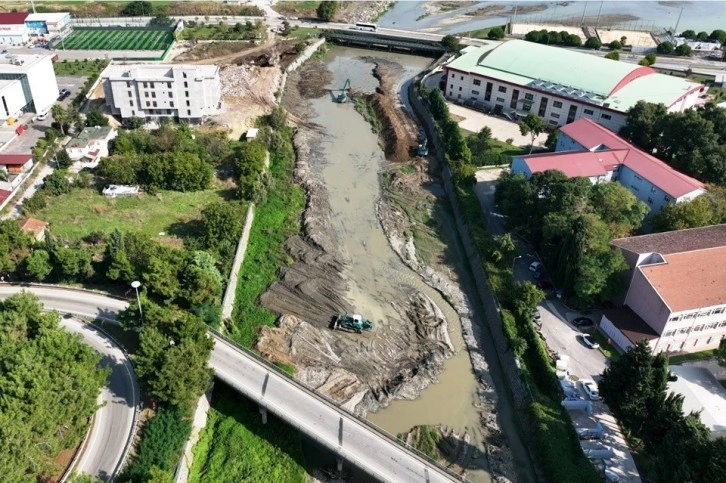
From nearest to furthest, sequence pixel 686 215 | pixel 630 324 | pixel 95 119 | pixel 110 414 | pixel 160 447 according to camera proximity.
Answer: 1. pixel 160 447
2. pixel 110 414
3. pixel 630 324
4. pixel 686 215
5. pixel 95 119

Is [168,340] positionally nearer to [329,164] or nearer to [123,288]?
[123,288]

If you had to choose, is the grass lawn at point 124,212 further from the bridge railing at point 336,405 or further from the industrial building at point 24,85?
the industrial building at point 24,85

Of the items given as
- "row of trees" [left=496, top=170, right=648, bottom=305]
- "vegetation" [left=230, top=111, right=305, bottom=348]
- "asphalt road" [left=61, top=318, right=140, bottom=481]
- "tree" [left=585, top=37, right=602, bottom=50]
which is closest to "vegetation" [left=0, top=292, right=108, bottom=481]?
"asphalt road" [left=61, top=318, right=140, bottom=481]

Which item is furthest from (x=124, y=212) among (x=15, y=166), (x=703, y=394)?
(x=703, y=394)

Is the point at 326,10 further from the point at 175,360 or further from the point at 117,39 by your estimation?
the point at 175,360

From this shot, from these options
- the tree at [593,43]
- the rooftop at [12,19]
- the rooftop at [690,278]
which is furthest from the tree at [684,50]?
the rooftop at [12,19]

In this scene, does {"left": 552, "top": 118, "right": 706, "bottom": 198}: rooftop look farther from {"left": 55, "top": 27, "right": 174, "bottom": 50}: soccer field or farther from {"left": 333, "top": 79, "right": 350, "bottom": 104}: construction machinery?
{"left": 55, "top": 27, "right": 174, "bottom": 50}: soccer field

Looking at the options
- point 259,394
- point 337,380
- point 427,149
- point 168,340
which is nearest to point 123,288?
point 168,340
